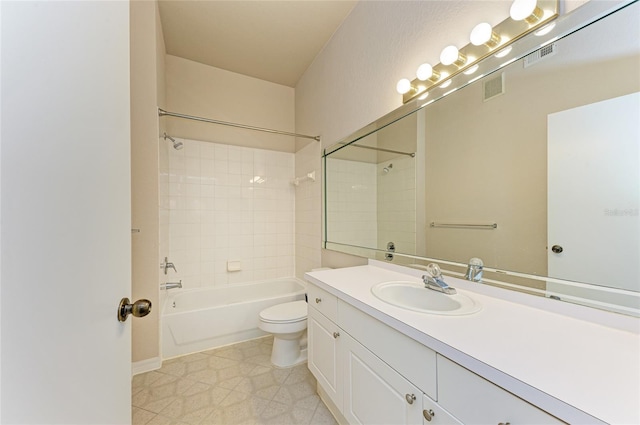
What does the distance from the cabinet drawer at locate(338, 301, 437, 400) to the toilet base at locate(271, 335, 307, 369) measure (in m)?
0.99

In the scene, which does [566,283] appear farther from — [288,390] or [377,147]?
[288,390]

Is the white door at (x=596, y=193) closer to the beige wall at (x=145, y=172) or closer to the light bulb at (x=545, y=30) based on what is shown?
the light bulb at (x=545, y=30)

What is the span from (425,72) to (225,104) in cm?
230

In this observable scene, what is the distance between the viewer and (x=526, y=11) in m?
0.93

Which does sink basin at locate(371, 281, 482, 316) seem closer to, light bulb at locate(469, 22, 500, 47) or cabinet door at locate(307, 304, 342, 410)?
cabinet door at locate(307, 304, 342, 410)

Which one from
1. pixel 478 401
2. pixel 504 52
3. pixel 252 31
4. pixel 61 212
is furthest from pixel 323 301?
pixel 252 31

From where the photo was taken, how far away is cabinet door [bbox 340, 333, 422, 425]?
809 mm

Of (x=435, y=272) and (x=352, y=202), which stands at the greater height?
(x=352, y=202)

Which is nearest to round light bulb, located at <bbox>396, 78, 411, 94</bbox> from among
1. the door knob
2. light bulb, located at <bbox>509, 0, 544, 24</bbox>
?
light bulb, located at <bbox>509, 0, 544, 24</bbox>

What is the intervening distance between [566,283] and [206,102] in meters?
3.23

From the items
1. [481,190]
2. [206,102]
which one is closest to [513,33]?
[481,190]

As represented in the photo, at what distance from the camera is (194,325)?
2.09 metres

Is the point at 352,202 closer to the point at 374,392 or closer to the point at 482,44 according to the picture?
the point at 482,44

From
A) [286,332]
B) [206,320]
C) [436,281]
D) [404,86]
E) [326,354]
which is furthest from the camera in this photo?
[206,320]
